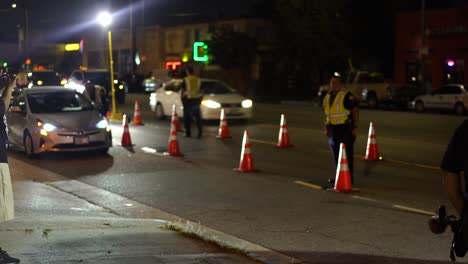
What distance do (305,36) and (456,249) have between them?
4276 cm

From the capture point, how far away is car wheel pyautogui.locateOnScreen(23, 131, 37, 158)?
15145 mm

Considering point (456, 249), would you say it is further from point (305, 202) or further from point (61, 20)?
point (61, 20)

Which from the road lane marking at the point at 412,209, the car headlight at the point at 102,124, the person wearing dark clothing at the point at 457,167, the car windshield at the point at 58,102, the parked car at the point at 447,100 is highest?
the person wearing dark clothing at the point at 457,167

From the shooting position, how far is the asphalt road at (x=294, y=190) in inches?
314

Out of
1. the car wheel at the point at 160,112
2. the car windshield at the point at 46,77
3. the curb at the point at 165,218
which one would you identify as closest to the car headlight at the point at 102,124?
the curb at the point at 165,218

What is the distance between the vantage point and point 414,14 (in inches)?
1780

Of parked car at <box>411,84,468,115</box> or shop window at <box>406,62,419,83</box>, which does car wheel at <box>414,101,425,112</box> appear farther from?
shop window at <box>406,62,419,83</box>

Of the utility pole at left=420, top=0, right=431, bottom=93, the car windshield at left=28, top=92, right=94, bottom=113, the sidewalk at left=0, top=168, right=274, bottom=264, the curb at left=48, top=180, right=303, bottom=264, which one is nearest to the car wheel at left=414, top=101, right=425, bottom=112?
the utility pole at left=420, top=0, right=431, bottom=93

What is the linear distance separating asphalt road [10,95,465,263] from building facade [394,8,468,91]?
2268 centimetres

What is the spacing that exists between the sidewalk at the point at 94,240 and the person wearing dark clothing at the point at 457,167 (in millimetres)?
3010

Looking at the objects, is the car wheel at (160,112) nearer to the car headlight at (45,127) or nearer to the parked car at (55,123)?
the parked car at (55,123)

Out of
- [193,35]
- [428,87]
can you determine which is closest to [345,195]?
[428,87]

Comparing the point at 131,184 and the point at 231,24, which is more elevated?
the point at 231,24

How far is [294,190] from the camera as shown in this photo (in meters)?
11.5
